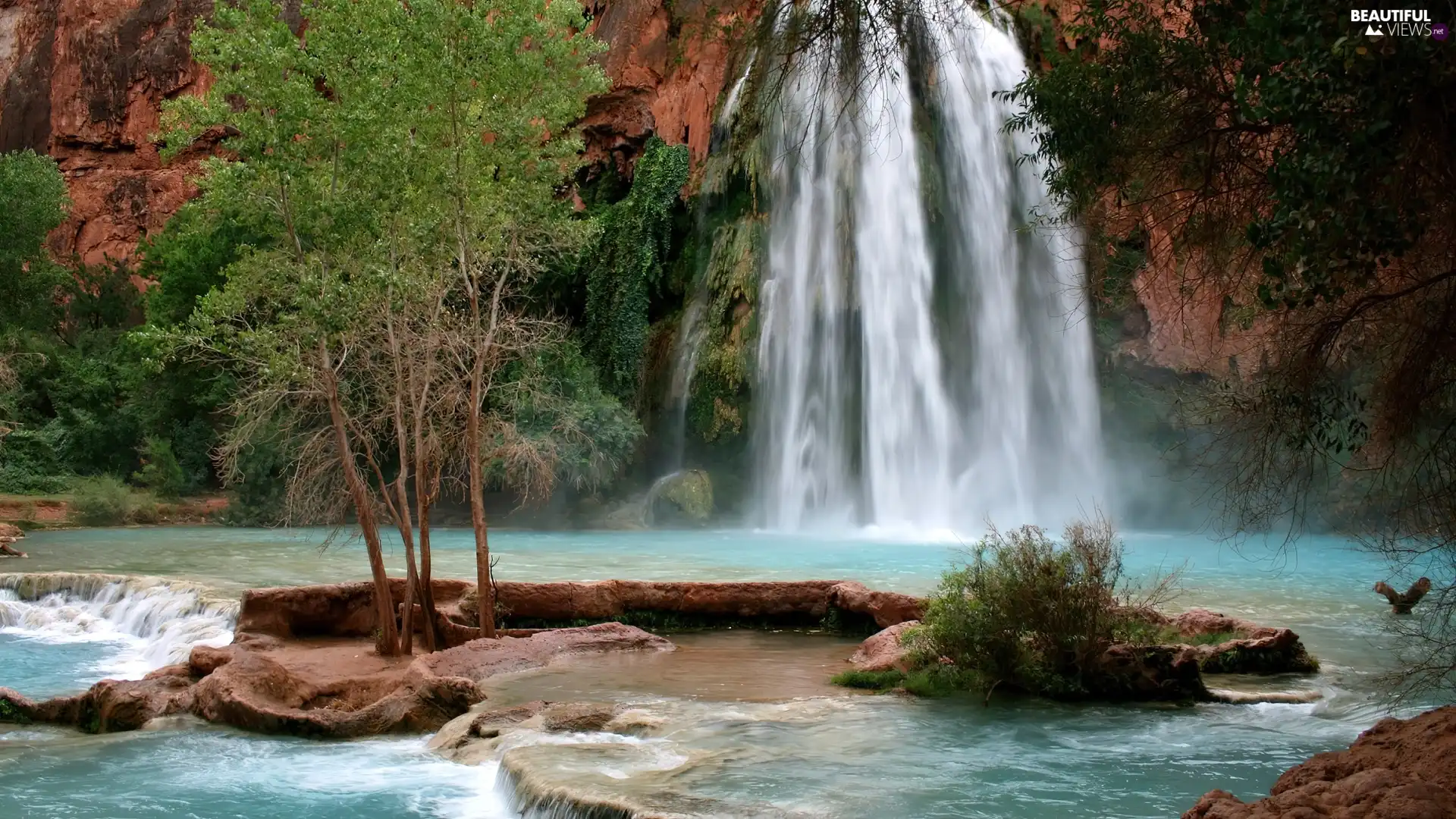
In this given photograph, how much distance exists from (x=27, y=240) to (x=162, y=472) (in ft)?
36.3

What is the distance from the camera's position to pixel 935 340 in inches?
1154

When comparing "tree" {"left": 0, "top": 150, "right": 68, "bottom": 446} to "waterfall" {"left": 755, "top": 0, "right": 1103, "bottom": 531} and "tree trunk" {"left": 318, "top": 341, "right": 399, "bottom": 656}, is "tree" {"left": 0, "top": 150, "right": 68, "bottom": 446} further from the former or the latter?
"tree trunk" {"left": 318, "top": 341, "right": 399, "bottom": 656}

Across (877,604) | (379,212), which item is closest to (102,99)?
(379,212)

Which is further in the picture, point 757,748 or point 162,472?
point 162,472

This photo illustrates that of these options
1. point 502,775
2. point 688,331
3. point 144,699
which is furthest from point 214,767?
point 688,331

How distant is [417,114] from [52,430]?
82.7 feet

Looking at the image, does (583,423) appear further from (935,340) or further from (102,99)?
(102,99)

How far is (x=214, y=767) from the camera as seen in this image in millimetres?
9148

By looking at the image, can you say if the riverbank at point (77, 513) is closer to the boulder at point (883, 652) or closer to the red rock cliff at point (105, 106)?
the red rock cliff at point (105, 106)

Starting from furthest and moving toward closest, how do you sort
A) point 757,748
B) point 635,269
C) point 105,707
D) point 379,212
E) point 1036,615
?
point 635,269 < point 379,212 < point 105,707 < point 1036,615 < point 757,748

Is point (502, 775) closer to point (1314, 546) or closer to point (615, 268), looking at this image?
point (1314, 546)

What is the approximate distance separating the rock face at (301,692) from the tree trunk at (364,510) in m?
0.25

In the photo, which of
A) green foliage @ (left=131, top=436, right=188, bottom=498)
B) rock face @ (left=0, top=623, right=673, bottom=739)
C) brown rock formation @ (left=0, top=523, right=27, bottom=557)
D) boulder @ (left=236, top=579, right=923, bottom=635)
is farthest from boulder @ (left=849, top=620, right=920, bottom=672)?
green foliage @ (left=131, top=436, right=188, bottom=498)

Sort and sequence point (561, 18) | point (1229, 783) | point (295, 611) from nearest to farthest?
point (1229, 783)
point (295, 611)
point (561, 18)
